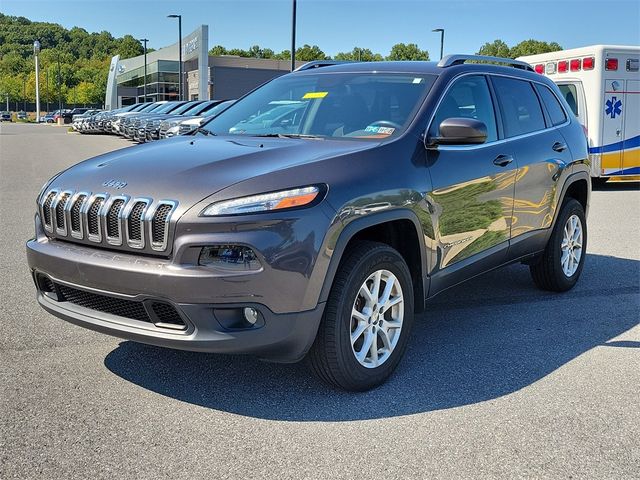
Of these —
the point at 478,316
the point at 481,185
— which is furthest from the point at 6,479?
the point at 478,316

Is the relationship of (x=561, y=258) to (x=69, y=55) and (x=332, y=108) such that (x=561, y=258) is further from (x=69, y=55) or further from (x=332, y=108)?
(x=69, y=55)

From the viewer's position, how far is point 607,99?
43.4ft

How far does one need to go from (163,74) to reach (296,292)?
7004 cm

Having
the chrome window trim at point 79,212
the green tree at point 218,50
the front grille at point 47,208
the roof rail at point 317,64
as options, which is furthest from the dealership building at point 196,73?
the green tree at point 218,50

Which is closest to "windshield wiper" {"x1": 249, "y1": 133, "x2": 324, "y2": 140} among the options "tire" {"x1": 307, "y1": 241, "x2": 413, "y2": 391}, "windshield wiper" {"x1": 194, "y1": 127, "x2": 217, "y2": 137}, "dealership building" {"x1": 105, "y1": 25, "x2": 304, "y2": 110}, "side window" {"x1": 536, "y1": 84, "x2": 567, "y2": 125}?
"windshield wiper" {"x1": 194, "y1": 127, "x2": 217, "y2": 137}

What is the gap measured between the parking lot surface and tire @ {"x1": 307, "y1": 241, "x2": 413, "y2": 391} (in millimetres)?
147

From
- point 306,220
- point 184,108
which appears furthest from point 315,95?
point 184,108

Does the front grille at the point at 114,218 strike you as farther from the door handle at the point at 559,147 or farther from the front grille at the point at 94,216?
the door handle at the point at 559,147

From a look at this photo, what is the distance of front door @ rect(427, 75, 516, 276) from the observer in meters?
4.20

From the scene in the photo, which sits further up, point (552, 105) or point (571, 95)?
point (571, 95)

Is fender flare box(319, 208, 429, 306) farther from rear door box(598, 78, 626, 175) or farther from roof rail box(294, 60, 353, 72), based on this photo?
rear door box(598, 78, 626, 175)

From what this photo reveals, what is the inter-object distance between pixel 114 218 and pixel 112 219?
1cm

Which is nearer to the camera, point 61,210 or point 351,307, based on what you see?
point 351,307

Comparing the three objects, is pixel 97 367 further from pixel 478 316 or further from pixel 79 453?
pixel 478 316
